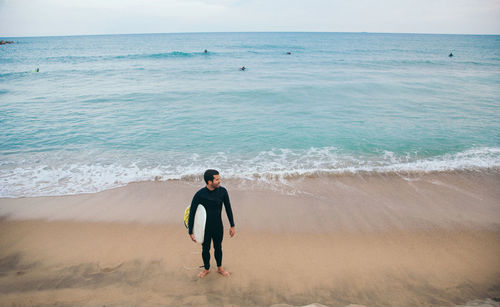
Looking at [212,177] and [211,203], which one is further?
[211,203]

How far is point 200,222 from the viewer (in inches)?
142

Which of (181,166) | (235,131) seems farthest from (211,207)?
(235,131)

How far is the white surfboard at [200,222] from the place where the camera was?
3.59m

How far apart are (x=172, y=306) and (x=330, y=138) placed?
947 cm

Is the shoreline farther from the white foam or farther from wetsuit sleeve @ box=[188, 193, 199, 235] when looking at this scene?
Answer: wetsuit sleeve @ box=[188, 193, 199, 235]

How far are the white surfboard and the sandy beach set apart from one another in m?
1.00

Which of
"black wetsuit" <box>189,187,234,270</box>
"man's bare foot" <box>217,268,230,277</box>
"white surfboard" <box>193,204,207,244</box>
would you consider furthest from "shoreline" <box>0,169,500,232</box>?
"white surfboard" <box>193,204,207,244</box>

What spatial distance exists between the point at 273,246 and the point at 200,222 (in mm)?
2087

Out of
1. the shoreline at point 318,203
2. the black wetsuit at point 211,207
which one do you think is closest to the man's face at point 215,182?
the black wetsuit at point 211,207

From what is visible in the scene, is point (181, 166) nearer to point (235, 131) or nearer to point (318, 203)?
point (235, 131)

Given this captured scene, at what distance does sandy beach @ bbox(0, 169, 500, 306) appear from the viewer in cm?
388

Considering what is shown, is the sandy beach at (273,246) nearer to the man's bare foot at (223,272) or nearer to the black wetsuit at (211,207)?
the man's bare foot at (223,272)

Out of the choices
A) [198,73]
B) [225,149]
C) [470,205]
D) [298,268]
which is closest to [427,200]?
[470,205]

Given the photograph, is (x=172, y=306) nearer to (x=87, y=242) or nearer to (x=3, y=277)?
(x=87, y=242)
